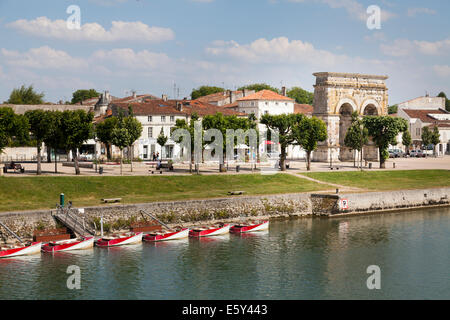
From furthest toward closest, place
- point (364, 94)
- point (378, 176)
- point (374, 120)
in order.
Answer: point (364, 94) → point (374, 120) → point (378, 176)

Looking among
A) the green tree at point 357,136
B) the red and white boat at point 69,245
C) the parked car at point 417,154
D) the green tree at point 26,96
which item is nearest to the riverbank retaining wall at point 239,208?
the red and white boat at point 69,245

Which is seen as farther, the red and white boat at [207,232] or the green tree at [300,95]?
the green tree at [300,95]

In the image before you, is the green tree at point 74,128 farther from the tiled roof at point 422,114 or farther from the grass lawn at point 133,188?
the tiled roof at point 422,114

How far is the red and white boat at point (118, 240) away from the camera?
4494cm

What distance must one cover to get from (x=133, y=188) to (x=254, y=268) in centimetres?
2121

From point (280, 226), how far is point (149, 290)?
21.9 metres

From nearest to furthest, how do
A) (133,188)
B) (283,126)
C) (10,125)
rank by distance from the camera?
(133,188) → (10,125) → (283,126)

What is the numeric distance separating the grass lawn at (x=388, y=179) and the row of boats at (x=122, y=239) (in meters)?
19.8

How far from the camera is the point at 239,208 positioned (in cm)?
5597

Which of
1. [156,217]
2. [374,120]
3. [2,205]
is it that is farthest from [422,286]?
[374,120]

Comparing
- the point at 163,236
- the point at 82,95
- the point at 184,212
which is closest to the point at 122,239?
the point at 163,236

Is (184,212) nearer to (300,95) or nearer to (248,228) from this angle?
(248,228)
